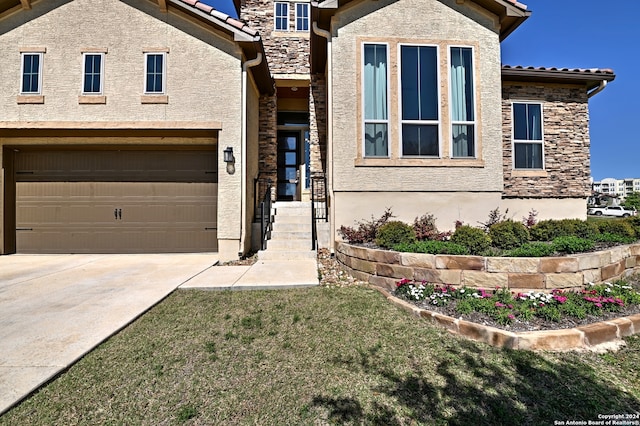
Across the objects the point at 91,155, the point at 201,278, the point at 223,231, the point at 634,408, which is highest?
the point at 91,155

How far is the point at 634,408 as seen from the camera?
2.20 metres

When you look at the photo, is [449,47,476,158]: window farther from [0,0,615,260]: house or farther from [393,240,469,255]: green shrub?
[393,240,469,255]: green shrub

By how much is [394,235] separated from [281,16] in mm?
8901

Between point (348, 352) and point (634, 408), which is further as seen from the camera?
point (348, 352)

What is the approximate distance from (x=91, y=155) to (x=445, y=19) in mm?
9561

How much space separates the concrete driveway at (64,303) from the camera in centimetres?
249

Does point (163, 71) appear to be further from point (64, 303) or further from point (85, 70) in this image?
point (64, 303)

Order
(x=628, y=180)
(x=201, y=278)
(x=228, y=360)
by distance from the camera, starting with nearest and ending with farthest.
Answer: (x=228, y=360) → (x=201, y=278) → (x=628, y=180)

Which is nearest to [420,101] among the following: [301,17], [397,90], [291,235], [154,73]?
[397,90]

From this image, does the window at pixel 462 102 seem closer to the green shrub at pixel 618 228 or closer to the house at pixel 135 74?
the green shrub at pixel 618 228

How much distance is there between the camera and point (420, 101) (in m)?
6.82

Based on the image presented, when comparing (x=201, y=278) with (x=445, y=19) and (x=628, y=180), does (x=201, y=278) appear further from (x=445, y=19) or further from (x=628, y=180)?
(x=628, y=180)

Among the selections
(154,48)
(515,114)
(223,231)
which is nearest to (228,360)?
(223,231)

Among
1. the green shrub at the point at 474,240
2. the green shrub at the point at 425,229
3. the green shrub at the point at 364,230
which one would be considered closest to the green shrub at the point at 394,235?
the green shrub at the point at 425,229
